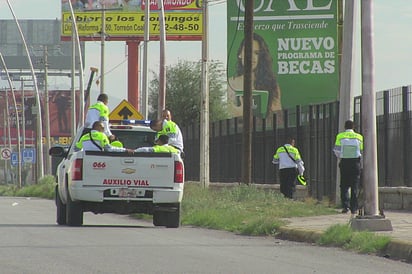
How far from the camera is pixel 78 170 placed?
20.5 meters

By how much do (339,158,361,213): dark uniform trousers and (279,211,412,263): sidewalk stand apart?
0.31 m

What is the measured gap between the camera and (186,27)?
70.6m

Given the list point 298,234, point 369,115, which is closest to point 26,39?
point 298,234

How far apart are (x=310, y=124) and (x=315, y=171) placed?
126 cm

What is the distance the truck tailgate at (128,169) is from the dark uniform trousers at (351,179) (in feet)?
12.2

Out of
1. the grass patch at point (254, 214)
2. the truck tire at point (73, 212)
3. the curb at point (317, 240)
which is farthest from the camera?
the truck tire at point (73, 212)

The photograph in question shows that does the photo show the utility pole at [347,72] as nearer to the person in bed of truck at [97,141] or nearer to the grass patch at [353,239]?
the person in bed of truck at [97,141]

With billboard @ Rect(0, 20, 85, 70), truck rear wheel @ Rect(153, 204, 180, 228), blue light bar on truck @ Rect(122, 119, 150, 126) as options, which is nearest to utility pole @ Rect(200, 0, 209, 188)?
blue light bar on truck @ Rect(122, 119, 150, 126)

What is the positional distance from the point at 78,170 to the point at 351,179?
17.7 feet

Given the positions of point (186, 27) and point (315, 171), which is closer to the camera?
point (315, 171)

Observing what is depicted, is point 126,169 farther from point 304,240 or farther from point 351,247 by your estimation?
point 351,247

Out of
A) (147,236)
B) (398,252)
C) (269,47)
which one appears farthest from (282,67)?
(398,252)

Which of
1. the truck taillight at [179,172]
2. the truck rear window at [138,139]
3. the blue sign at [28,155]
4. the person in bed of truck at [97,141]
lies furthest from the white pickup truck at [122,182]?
the blue sign at [28,155]

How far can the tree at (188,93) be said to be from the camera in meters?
70.8
